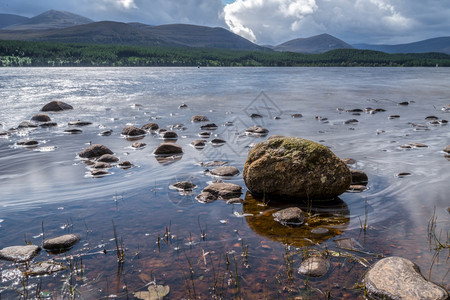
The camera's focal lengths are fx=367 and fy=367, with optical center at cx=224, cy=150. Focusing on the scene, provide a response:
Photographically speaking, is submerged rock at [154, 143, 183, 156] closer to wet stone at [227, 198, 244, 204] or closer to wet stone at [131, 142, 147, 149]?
wet stone at [131, 142, 147, 149]

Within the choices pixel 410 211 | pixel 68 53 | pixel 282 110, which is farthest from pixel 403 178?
pixel 68 53

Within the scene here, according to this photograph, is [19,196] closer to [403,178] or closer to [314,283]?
[314,283]

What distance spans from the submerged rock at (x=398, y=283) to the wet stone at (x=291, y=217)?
6.29ft

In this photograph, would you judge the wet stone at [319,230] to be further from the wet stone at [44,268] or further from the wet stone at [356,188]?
the wet stone at [44,268]

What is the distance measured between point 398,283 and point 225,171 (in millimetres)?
5859

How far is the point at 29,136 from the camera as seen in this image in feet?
51.8

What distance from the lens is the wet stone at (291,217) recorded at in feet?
21.8

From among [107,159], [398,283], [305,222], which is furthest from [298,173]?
[107,159]

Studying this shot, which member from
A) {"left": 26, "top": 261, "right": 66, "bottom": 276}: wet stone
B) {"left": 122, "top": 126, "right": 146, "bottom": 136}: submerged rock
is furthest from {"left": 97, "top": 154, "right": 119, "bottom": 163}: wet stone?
{"left": 26, "top": 261, "right": 66, "bottom": 276}: wet stone

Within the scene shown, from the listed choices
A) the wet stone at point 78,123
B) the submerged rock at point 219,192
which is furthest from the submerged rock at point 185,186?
the wet stone at point 78,123

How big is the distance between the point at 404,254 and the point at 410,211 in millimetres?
2003

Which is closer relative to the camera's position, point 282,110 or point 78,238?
point 78,238

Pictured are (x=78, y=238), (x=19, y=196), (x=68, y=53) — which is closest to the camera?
(x=78, y=238)

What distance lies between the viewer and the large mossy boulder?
7.69 m
